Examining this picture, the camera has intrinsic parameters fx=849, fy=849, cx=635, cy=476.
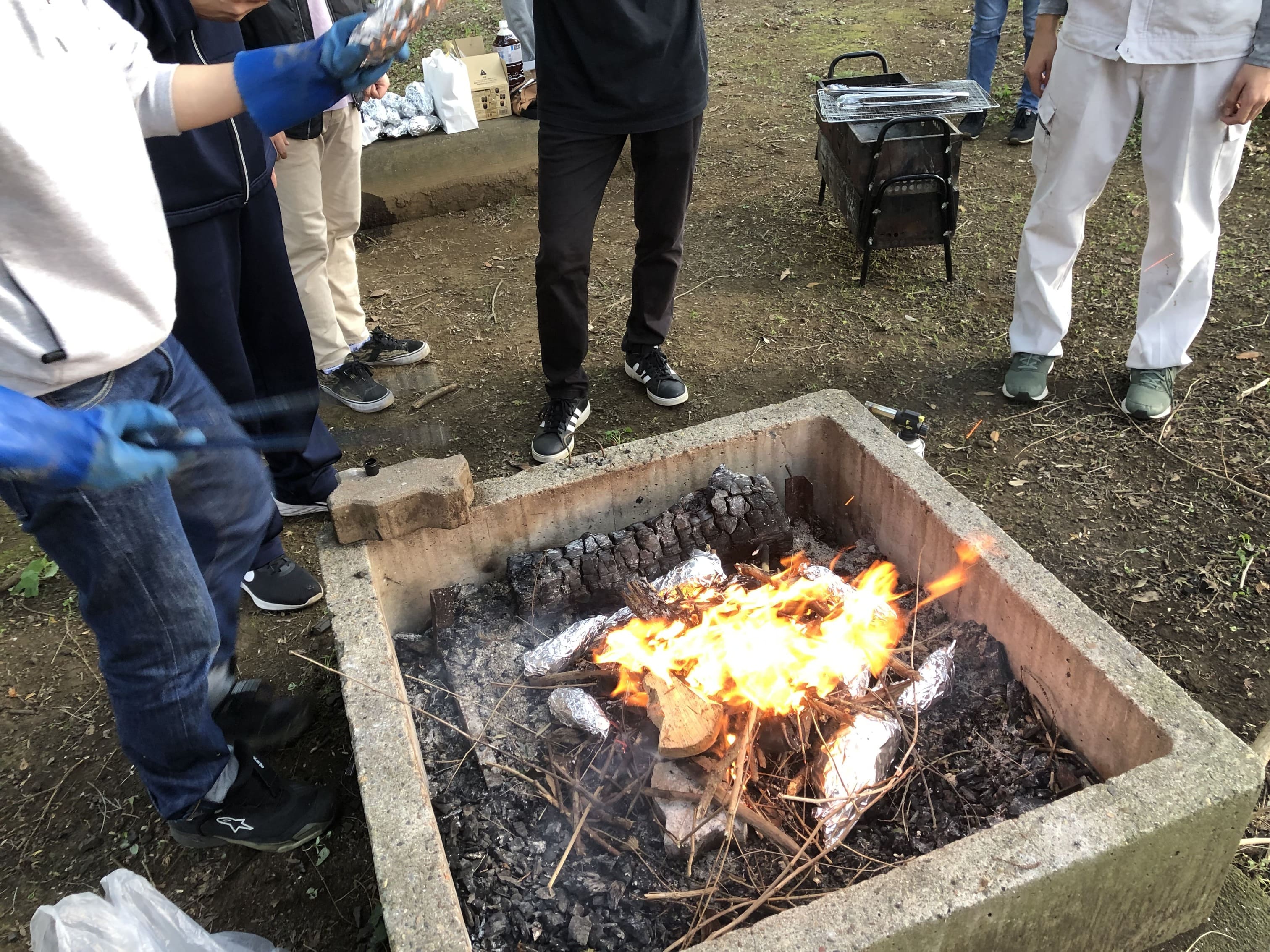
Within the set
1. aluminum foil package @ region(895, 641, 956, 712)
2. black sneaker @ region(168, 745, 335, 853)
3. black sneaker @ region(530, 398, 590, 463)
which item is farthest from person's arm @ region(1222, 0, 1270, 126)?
black sneaker @ region(168, 745, 335, 853)

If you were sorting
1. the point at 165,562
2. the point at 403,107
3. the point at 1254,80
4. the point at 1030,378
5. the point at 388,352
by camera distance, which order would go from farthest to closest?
the point at 403,107 → the point at 388,352 → the point at 1030,378 → the point at 1254,80 → the point at 165,562

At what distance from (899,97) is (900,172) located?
504mm

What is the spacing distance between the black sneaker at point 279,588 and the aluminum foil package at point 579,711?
1.30 metres

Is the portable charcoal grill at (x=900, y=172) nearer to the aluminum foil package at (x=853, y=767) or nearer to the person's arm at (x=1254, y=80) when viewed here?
the person's arm at (x=1254, y=80)

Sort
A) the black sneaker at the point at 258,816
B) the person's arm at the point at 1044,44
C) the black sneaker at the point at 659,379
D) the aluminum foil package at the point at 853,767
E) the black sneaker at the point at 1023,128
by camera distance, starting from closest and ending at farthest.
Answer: the aluminum foil package at the point at 853,767 < the black sneaker at the point at 258,816 < the person's arm at the point at 1044,44 < the black sneaker at the point at 659,379 < the black sneaker at the point at 1023,128

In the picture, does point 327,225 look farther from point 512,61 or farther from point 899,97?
point 899,97

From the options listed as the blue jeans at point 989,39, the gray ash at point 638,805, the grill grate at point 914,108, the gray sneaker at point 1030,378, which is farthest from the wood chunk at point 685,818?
the blue jeans at point 989,39

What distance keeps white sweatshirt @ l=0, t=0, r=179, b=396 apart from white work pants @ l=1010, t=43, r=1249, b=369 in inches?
131

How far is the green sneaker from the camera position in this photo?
3793mm

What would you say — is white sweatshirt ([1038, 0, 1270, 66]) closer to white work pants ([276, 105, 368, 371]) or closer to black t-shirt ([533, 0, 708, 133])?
black t-shirt ([533, 0, 708, 133])

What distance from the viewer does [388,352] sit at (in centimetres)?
473

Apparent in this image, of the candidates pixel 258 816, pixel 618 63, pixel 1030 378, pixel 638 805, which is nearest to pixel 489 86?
pixel 618 63

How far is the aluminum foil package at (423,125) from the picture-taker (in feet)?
19.9

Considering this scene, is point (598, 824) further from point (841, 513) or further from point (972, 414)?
point (972, 414)
